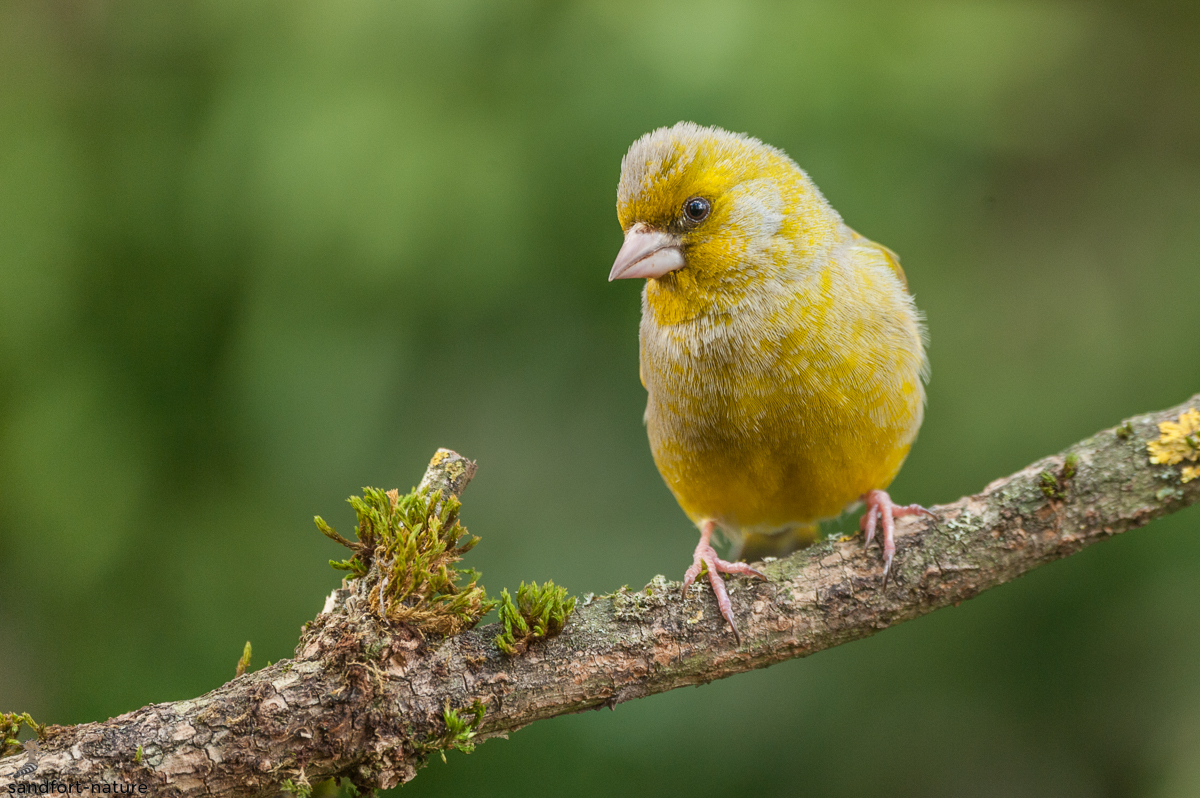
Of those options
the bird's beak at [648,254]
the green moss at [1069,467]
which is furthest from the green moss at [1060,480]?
the bird's beak at [648,254]

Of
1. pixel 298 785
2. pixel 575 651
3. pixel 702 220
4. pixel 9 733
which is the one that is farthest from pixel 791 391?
pixel 9 733

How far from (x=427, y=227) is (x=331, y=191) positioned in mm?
463

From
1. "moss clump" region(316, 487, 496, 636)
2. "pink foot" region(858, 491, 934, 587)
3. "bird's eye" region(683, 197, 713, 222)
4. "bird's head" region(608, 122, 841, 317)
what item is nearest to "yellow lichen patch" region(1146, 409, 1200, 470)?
"pink foot" region(858, 491, 934, 587)

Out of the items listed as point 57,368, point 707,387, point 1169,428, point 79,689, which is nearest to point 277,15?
point 57,368

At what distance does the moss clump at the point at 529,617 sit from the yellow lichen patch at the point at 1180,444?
1.95 meters

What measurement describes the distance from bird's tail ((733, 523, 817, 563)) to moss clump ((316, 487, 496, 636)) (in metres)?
1.97

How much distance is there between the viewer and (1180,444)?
3.10 metres

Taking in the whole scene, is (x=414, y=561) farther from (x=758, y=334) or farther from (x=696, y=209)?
(x=696, y=209)

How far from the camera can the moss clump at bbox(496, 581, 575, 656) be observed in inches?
110

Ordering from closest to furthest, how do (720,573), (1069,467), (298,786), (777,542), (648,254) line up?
(298,786), (1069,467), (720,573), (648,254), (777,542)

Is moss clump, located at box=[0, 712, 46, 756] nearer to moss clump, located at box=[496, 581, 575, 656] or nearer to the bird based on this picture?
moss clump, located at box=[496, 581, 575, 656]

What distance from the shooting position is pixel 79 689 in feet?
15.1

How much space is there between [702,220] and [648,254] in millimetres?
242

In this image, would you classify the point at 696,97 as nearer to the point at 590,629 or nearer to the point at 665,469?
the point at 665,469
